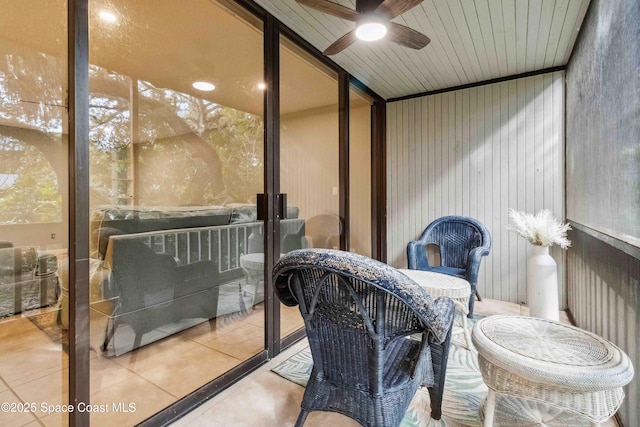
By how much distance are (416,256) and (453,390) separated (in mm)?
1576

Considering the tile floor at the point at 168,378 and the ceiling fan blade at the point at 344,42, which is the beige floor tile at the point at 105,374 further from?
the ceiling fan blade at the point at 344,42

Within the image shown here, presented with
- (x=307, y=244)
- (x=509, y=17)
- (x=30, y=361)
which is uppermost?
(x=509, y=17)

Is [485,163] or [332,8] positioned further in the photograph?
[485,163]

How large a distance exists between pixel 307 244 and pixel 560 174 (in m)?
2.75

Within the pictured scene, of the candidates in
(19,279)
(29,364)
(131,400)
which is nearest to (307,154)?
(131,400)

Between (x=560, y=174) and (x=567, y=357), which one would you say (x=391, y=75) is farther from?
(x=567, y=357)

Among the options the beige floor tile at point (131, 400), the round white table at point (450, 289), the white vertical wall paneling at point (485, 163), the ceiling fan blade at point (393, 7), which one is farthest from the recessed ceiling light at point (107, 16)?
the white vertical wall paneling at point (485, 163)

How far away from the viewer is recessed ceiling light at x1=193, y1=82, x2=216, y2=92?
10.2ft

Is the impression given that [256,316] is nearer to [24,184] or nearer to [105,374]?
[105,374]

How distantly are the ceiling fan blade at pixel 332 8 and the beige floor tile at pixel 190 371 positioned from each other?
230 cm

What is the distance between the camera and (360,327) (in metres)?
1.12

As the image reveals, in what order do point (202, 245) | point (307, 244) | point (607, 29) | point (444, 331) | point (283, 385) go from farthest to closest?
point (307, 244)
point (202, 245)
point (283, 385)
point (607, 29)
point (444, 331)

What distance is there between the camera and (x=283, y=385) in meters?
1.82

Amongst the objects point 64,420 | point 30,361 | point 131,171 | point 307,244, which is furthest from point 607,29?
point 30,361
